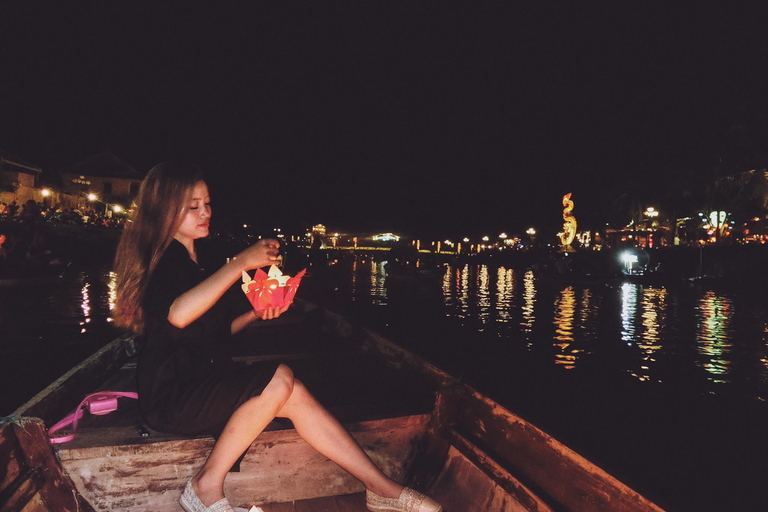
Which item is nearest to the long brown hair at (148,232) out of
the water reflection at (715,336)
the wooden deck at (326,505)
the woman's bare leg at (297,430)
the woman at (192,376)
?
the woman at (192,376)

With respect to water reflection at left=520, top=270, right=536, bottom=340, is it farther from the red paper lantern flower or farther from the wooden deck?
the red paper lantern flower

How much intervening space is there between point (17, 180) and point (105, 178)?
566 inches

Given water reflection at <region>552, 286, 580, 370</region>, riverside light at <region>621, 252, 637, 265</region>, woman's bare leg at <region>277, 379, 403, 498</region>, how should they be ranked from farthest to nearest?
riverside light at <region>621, 252, 637, 265</region> < water reflection at <region>552, 286, 580, 370</region> < woman's bare leg at <region>277, 379, 403, 498</region>

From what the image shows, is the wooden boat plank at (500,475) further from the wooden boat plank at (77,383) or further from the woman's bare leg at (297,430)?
the wooden boat plank at (77,383)

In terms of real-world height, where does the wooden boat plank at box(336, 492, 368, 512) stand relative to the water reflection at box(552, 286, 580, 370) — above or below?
above

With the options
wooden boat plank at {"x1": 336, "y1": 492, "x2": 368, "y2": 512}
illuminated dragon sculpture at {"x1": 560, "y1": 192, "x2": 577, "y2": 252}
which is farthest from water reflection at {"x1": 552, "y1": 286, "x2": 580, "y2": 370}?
illuminated dragon sculpture at {"x1": 560, "y1": 192, "x2": 577, "y2": 252}

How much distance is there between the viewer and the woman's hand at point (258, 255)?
7.48 feet

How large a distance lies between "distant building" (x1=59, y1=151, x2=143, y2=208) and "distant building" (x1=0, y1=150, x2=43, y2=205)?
971 cm

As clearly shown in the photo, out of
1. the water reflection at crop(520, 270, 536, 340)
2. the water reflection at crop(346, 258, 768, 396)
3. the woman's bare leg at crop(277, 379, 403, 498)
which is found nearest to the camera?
the woman's bare leg at crop(277, 379, 403, 498)

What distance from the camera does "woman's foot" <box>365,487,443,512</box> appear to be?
2.58m

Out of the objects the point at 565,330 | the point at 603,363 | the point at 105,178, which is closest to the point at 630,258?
the point at 565,330

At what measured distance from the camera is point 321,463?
2.95 metres

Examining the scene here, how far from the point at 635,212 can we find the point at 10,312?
130 ft

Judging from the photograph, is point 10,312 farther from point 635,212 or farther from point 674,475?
point 635,212
